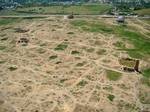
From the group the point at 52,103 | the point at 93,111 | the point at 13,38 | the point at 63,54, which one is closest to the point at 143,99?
the point at 93,111

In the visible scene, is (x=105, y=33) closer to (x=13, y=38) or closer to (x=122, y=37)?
(x=122, y=37)

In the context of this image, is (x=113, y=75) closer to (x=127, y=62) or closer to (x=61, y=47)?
(x=127, y=62)

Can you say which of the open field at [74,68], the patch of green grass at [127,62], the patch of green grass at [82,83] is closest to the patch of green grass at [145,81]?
the open field at [74,68]

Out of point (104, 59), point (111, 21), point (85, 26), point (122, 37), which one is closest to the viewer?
point (104, 59)

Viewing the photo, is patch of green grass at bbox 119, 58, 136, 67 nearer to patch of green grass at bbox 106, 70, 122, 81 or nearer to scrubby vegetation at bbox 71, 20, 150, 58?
scrubby vegetation at bbox 71, 20, 150, 58

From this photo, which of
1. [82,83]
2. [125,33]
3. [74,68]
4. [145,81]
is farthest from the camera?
[125,33]

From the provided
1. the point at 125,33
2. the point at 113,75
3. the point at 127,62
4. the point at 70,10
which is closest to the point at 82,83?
the point at 113,75

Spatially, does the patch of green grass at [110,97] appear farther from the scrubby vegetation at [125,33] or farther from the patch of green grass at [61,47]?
the patch of green grass at [61,47]

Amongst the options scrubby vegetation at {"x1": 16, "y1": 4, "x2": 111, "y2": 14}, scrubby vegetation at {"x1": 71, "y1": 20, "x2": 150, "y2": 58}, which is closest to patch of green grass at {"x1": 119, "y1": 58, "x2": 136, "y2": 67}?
scrubby vegetation at {"x1": 71, "y1": 20, "x2": 150, "y2": 58}
